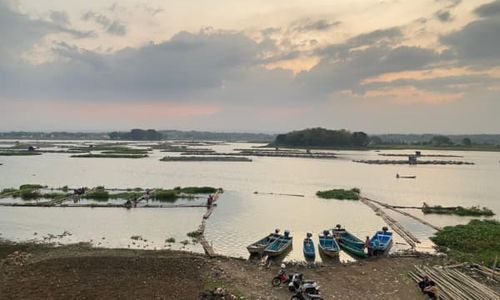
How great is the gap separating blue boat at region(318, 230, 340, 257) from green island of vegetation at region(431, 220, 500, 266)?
20.8 feet

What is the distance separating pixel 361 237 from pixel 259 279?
1292 centimetres

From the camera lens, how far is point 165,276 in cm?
1850

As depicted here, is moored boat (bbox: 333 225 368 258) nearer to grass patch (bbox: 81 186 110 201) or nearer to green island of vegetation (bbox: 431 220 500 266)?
green island of vegetation (bbox: 431 220 500 266)

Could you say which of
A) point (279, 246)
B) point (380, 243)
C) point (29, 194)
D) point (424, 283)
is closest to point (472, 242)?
point (380, 243)

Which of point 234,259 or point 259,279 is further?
point 234,259

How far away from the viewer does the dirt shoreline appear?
16.4 metres

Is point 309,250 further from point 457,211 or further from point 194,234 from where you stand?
point 457,211

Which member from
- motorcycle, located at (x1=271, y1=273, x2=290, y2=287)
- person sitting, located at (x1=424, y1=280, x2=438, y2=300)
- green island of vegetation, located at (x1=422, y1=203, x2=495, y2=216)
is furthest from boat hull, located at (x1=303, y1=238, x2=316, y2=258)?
green island of vegetation, located at (x1=422, y1=203, x2=495, y2=216)

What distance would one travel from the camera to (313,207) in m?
41.6

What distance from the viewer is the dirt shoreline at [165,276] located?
53.7 feet

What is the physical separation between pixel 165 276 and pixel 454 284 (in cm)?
1237

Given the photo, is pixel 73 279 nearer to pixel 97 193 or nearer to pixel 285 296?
pixel 285 296

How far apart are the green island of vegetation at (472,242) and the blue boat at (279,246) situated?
9.16 metres

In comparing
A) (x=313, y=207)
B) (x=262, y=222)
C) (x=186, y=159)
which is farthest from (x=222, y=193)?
(x=186, y=159)
